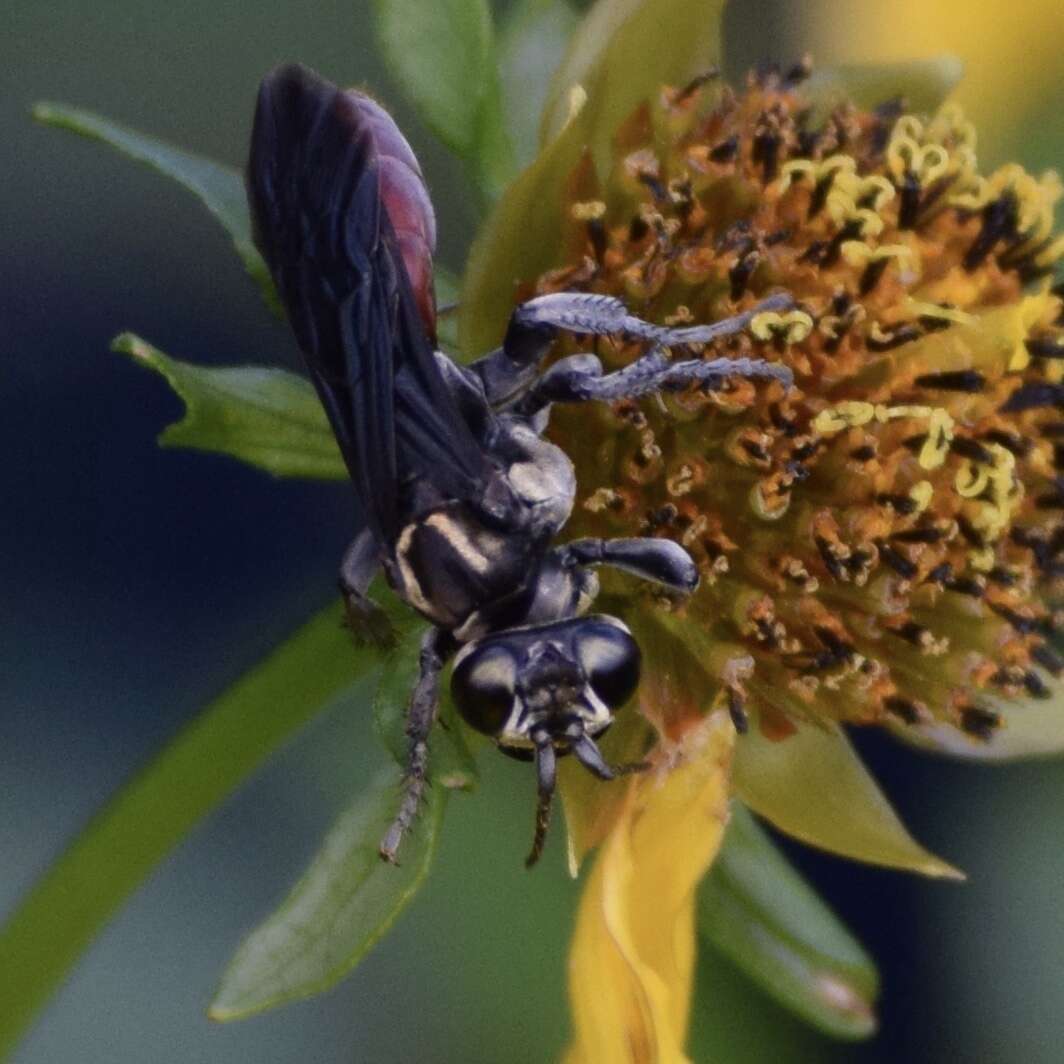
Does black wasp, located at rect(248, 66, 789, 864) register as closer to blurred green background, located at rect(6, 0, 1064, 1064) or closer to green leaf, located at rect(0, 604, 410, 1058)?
green leaf, located at rect(0, 604, 410, 1058)

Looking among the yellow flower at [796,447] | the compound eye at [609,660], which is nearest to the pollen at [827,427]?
the yellow flower at [796,447]

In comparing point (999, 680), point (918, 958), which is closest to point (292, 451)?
point (999, 680)

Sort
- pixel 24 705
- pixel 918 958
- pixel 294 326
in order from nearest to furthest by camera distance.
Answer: pixel 294 326 → pixel 24 705 → pixel 918 958

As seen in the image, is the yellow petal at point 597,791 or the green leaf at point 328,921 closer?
the green leaf at point 328,921

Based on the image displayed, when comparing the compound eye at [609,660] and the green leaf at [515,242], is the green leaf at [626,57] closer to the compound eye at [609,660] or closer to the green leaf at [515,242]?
the green leaf at [515,242]

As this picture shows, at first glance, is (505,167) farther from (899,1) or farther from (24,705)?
(899,1)

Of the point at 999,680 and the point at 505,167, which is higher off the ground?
the point at 505,167
